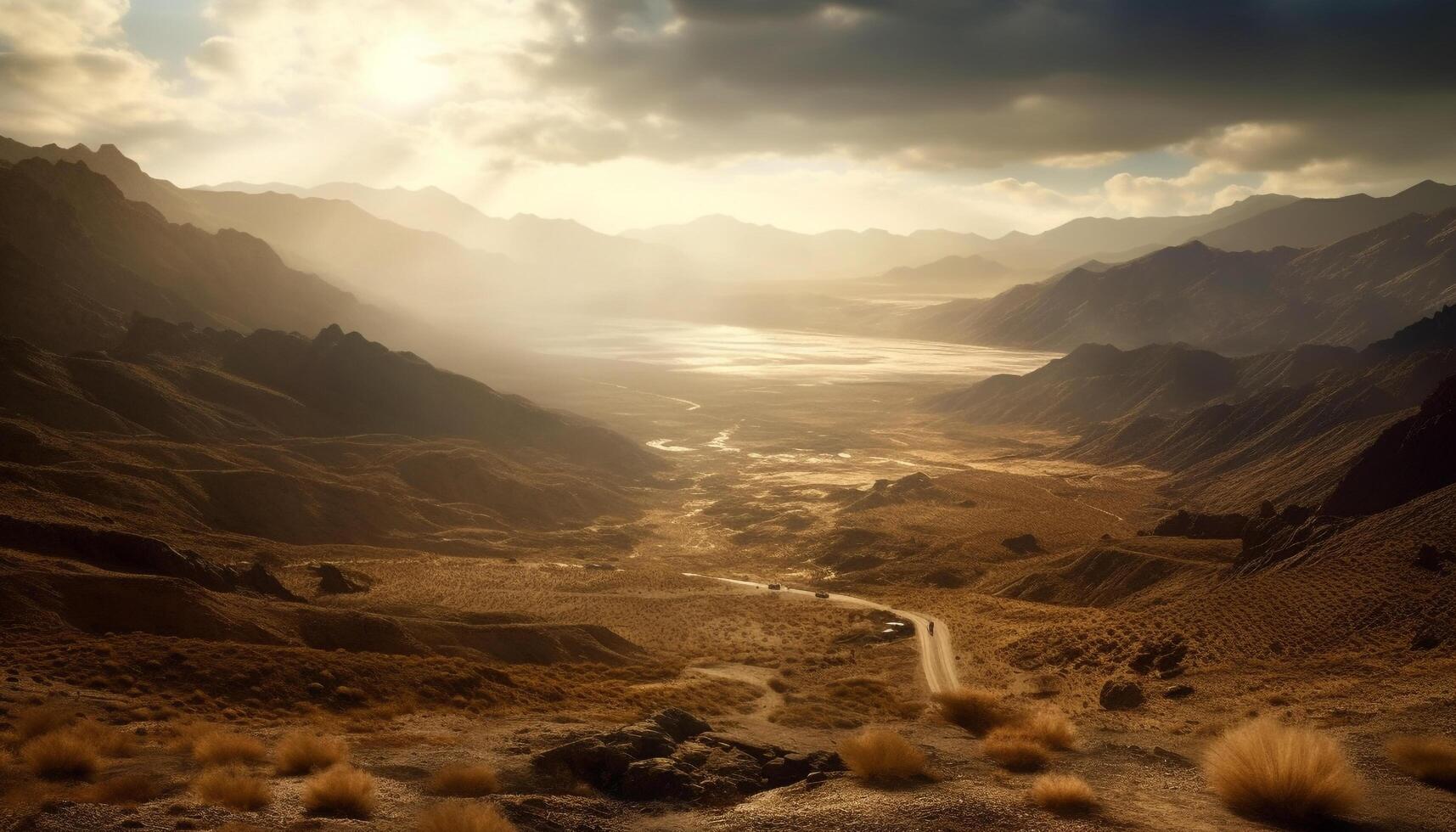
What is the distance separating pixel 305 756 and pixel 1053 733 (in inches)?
571

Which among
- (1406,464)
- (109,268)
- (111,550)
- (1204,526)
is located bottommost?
(1204,526)

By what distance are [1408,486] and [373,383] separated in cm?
8213

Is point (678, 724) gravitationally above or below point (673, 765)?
below

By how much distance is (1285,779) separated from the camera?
14.6 meters

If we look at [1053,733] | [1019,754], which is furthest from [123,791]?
[1053,733]

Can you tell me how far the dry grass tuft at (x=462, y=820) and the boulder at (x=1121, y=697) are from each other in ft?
60.1

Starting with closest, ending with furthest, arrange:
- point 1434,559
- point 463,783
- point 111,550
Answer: point 463,783 → point 1434,559 → point 111,550

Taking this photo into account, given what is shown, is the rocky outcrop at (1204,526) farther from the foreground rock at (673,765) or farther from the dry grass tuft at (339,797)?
the dry grass tuft at (339,797)

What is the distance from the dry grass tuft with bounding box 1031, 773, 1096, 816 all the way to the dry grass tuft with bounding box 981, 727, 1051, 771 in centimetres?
265

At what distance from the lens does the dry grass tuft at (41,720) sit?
16.3 m

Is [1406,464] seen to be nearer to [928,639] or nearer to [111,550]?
[928,639]

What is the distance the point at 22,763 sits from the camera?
14.8 meters

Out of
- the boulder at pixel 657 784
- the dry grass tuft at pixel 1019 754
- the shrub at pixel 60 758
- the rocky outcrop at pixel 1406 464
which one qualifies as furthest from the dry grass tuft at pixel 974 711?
the rocky outcrop at pixel 1406 464

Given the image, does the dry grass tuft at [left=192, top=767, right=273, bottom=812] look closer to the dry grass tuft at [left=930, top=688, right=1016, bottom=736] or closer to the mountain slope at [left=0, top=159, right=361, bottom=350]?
the dry grass tuft at [left=930, top=688, right=1016, bottom=736]
